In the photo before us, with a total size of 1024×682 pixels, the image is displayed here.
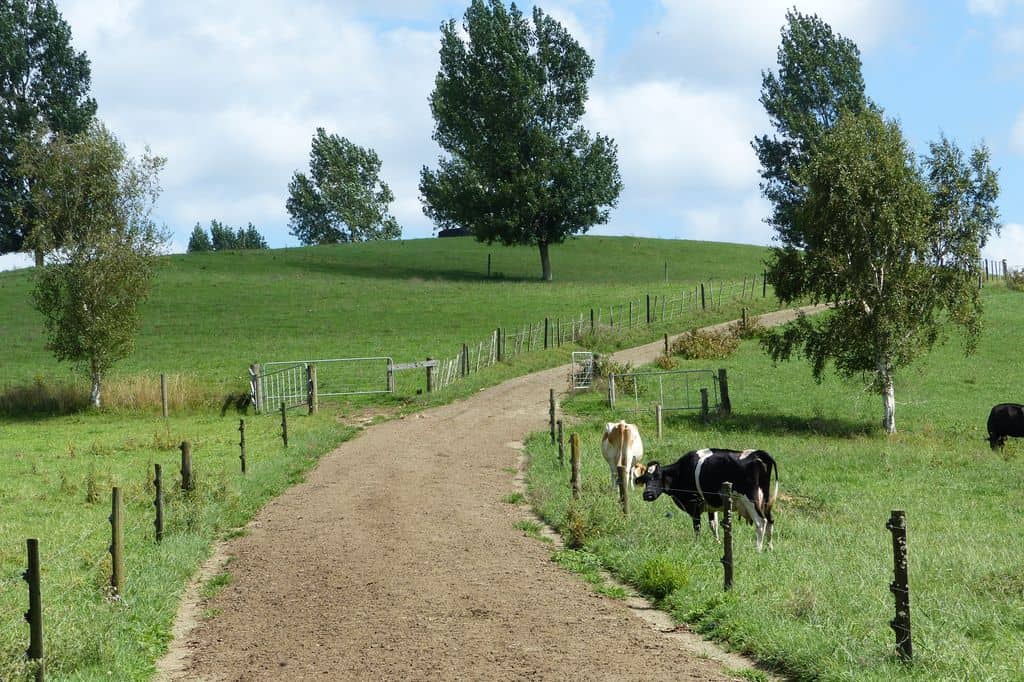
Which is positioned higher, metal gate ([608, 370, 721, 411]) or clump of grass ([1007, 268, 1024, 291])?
clump of grass ([1007, 268, 1024, 291])

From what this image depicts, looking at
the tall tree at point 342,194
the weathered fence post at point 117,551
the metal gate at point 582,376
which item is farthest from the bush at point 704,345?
the tall tree at point 342,194

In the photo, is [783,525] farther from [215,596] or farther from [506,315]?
[506,315]

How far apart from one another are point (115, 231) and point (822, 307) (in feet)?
119

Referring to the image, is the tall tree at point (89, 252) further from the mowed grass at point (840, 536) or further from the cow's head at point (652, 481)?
the cow's head at point (652, 481)

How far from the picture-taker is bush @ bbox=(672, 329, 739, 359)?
147 ft

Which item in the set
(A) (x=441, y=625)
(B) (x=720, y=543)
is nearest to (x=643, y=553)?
(B) (x=720, y=543)

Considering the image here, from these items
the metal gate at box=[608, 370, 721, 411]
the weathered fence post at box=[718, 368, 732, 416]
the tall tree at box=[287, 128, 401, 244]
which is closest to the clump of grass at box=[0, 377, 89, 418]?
the metal gate at box=[608, 370, 721, 411]

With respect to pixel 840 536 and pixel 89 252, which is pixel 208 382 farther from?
pixel 840 536

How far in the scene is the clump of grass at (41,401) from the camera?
4009 centimetres

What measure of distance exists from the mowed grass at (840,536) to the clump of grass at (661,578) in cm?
3

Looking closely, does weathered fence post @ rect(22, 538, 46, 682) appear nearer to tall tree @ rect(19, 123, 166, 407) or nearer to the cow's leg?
the cow's leg

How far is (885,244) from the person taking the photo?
112ft

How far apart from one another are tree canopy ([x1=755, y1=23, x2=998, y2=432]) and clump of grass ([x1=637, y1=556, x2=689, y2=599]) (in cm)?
2211

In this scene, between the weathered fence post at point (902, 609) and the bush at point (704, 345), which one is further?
the bush at point (704, 345)
